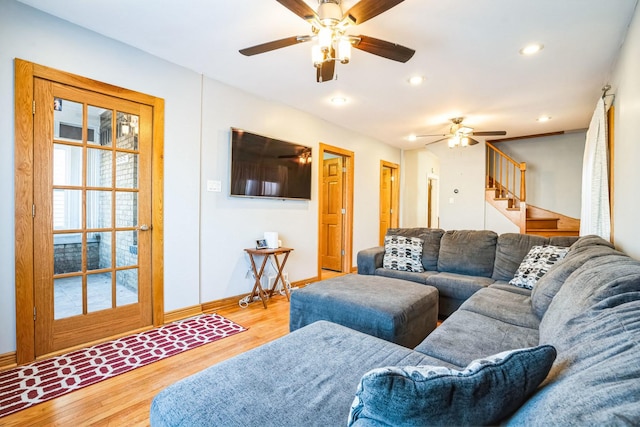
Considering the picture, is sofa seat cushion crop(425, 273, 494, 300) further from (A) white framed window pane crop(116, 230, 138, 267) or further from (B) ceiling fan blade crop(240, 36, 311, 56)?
(A) white framed window pane crop(116, 230, 138, 267)

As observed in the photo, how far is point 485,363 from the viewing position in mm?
724

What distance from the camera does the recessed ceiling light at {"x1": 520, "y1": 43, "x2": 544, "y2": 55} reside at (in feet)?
8.16

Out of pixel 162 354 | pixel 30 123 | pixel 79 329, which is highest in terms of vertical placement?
pixel 30 123

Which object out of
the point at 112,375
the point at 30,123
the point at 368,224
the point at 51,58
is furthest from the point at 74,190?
the point at 368,224

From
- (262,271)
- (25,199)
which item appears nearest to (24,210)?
(25,199)

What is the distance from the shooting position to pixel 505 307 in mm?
2049

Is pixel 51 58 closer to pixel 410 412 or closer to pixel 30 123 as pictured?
pixel 30 123

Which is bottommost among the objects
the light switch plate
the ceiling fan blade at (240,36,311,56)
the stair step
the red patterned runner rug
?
the red patterned runner rug

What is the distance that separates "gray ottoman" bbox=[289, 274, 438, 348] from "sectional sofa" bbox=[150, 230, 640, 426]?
1.35 ft

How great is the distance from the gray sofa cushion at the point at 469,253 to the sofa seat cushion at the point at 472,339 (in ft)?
4.85

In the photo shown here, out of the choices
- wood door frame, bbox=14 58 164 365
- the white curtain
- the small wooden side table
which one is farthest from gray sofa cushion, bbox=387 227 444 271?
wood door frame, bbox=14 58 164 365

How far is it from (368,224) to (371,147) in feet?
4.86

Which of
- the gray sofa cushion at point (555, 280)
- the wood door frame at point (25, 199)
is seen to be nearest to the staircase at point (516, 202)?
the gray sofa cushion at point (555, 280)

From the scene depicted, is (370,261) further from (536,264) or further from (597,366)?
(597,366)
